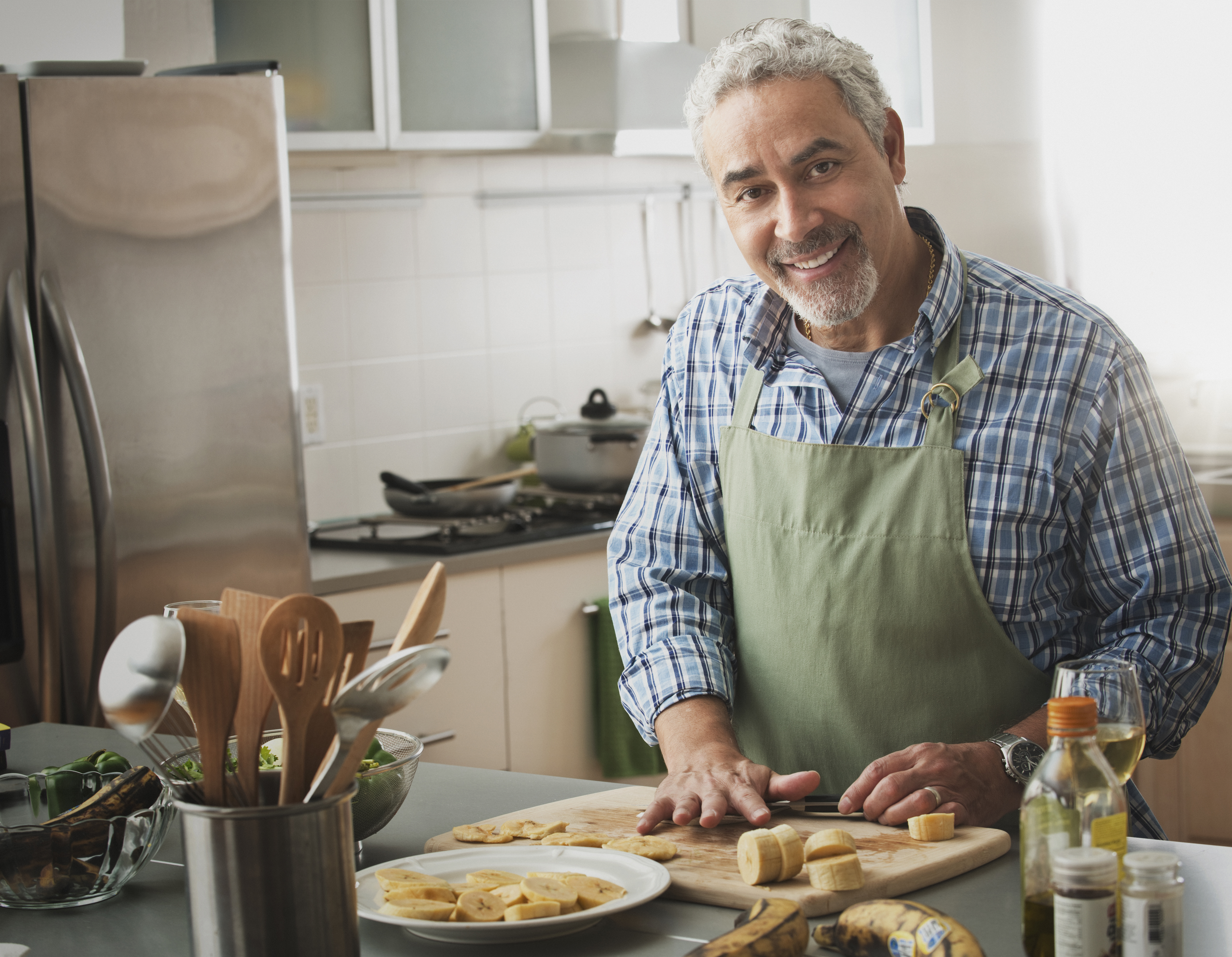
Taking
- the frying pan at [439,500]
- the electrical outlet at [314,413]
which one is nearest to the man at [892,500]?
the frying pan at [439,500]

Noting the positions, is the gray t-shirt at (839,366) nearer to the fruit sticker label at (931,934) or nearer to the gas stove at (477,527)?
the fruit sticker label at (931,934)

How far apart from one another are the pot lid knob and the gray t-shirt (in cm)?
180

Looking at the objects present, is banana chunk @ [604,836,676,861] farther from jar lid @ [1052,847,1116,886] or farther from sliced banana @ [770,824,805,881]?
jar lid @ [1052,847,1116,886]

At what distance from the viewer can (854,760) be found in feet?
5.19

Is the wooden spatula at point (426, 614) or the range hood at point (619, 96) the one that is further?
the range hood at point (619, 96)

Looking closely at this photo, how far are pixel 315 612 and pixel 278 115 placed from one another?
204cm

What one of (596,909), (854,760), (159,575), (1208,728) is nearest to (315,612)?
(596,909)

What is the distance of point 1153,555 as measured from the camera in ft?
4.83

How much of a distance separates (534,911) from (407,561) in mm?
2013

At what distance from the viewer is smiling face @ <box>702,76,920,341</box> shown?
5.03ft

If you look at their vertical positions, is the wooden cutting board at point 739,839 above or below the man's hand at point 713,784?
below

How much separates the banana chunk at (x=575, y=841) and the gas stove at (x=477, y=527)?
181 cm

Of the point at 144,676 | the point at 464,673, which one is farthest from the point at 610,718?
the point at 144,676

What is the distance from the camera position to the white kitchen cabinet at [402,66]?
312cm
